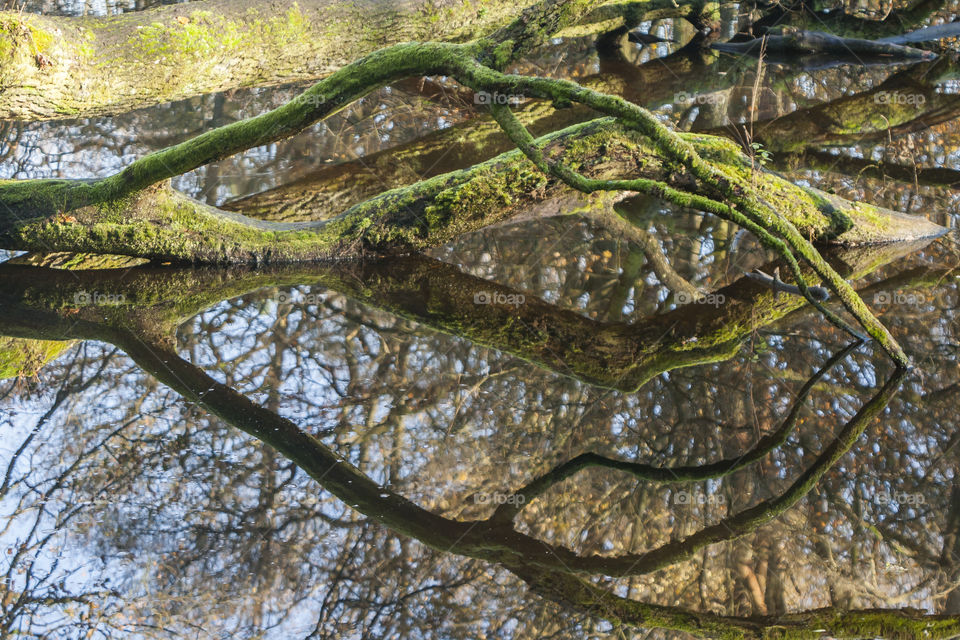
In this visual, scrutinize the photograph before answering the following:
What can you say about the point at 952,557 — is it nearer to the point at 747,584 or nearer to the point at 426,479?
the point at 747,584

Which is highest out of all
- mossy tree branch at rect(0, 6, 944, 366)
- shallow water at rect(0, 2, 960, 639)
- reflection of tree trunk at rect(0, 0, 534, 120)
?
reflection of tree trunk at rect(0, 0, 534, 120)

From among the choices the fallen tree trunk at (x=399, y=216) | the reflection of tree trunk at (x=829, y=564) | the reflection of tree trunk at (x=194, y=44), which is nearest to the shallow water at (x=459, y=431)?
the reflection of tree trunk at (x=829, y=564)

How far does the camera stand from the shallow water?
147 inches

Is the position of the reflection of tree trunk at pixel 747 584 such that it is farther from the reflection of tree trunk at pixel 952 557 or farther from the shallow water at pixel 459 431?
the reflection of tree trunk at pixel 952 557

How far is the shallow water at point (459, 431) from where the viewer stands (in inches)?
147

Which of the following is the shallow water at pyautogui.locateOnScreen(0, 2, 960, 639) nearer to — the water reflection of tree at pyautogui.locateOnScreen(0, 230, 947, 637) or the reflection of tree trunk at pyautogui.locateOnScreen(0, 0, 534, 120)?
the water reflection of tree at pyautogui.locateOnScreen(0, 230, 947, 637)

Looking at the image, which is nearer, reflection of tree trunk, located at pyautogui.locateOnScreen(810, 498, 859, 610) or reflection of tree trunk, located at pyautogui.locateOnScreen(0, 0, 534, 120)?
reflection of tree trunk, located at pyautogui.locateOnScreen(810, 498, 859, 610)

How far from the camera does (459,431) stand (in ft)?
15.1

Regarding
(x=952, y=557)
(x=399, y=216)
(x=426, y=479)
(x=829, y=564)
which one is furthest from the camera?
(x=399, y=216)

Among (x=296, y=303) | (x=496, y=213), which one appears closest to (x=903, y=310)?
(x=496, y=213)

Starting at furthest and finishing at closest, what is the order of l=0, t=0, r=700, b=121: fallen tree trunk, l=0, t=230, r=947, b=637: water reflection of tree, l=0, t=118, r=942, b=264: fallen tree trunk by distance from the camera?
l=0, t=0, r=700, b=121: fallen tree trunk < l=0, t=118, r=942, b=264: fallen tree trunk < l=0, t=230, r=947, b=637: water reflection of tree

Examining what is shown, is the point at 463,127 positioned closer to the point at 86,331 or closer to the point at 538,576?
the point at 86,331

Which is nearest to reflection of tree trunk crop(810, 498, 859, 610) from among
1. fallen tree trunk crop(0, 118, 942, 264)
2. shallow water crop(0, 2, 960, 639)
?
shallow water crop(0, 2, 960, 639)

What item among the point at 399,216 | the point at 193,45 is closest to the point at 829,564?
the point at 399,216
